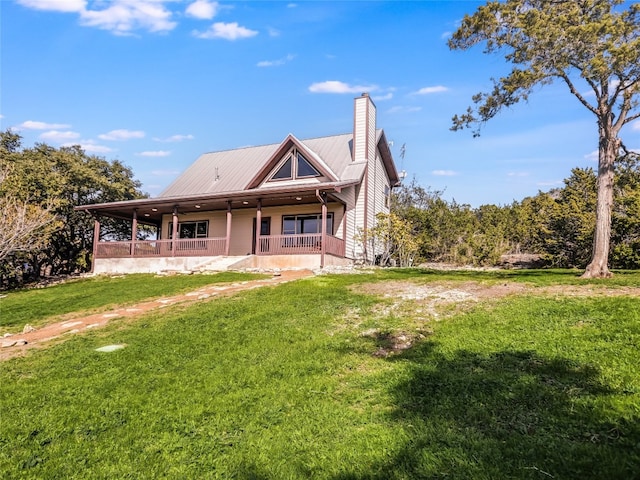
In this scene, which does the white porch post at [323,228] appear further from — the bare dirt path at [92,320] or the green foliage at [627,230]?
the green foliage at [627,230]

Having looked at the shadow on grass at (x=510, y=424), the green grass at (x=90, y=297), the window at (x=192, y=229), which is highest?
the window at (x=192, y=229)

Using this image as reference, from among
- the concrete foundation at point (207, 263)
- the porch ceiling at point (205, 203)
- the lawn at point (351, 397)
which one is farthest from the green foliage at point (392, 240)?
the lawn at point (351, 397)

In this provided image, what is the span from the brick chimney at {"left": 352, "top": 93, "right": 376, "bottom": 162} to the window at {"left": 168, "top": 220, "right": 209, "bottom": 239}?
893 cm

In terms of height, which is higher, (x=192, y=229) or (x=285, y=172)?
(x=285, y=172)

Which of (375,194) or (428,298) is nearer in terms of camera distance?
(428,298)

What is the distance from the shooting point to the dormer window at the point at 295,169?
68.0ft

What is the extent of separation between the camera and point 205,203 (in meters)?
20.5

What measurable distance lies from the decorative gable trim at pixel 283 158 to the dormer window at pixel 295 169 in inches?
8.0

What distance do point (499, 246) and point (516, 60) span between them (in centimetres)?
1273

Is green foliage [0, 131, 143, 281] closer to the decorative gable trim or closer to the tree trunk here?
the decorative gable trim

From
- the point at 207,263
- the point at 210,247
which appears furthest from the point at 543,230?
the point at 210,247

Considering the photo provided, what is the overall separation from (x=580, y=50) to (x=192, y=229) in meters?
19.5

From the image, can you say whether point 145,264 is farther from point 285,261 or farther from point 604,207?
point 604,207

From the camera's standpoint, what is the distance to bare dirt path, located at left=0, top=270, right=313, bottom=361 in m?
7.72
